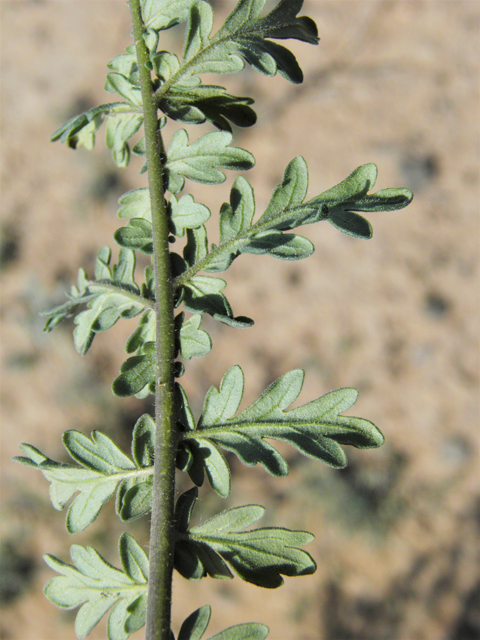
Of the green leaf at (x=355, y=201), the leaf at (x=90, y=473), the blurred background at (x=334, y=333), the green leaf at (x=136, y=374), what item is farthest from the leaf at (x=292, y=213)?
the blurred background at (x=334, y=333)

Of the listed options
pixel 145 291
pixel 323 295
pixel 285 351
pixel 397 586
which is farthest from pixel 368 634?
pixel 145 291

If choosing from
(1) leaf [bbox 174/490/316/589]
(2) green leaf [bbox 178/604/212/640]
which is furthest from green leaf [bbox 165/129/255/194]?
(2) green leaf [bbox 178/604/212/640]

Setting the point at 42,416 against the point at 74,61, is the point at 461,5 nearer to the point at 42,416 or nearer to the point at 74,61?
the point at 74,61

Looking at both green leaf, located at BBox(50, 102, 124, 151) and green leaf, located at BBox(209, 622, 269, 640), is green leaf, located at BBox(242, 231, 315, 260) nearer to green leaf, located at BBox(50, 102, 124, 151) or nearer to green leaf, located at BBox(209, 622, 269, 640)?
green leaf, located at BBox(50, 102, 124, 151)

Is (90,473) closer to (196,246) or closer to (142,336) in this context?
(142,336)

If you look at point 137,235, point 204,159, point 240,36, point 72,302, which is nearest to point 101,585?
point 72,302
